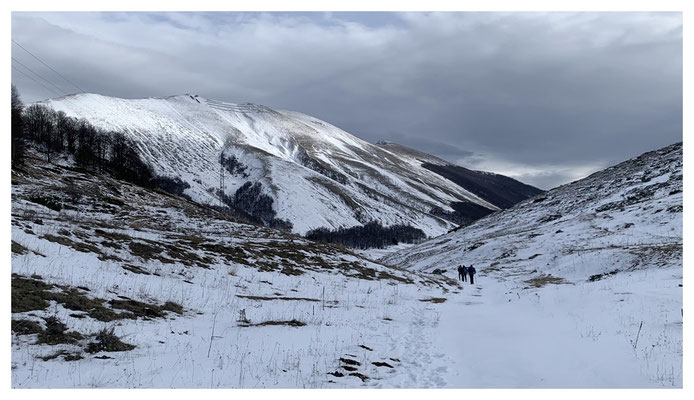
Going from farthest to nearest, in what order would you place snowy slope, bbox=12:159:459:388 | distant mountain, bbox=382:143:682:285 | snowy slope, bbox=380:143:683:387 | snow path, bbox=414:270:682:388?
distant mountain, bbox=382:143:682:285
snowy slope, bbox=380:143:683:387
snow path, bbox=414:270:682:388
snowy slope, bbox=12:159:459:388

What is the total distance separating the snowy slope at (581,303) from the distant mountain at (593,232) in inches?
7.3

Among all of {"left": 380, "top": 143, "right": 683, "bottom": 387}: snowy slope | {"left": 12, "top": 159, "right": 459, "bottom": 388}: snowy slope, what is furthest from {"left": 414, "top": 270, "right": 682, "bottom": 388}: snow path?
{"left": 12, "top": 159, "right": 459, "bottom": 388}: snowy slope

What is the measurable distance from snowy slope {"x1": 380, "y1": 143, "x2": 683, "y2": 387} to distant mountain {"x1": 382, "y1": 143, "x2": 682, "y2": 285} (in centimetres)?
19

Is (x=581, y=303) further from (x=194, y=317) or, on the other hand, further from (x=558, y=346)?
(x=194, y=317)

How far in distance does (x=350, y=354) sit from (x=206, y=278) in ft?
38.9

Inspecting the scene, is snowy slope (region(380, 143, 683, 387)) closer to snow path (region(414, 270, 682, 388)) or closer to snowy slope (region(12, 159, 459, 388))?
snow path (region(414, 270, 682, 388))

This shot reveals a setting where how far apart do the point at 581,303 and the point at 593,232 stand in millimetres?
31828

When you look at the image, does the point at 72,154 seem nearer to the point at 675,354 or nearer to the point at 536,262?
the point at 536,262

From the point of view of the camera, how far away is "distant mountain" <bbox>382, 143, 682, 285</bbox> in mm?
31859

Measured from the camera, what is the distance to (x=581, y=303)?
18.5 m

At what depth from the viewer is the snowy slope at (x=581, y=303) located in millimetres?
9656

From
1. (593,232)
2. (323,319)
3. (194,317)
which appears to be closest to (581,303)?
(323,319)

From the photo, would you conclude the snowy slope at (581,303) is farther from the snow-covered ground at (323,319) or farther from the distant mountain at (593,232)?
the distant mountain at (593,232)

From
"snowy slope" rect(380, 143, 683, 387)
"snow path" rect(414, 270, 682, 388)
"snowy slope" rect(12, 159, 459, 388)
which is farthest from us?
"snowy slope" rect(380, 143, 683, 387)
